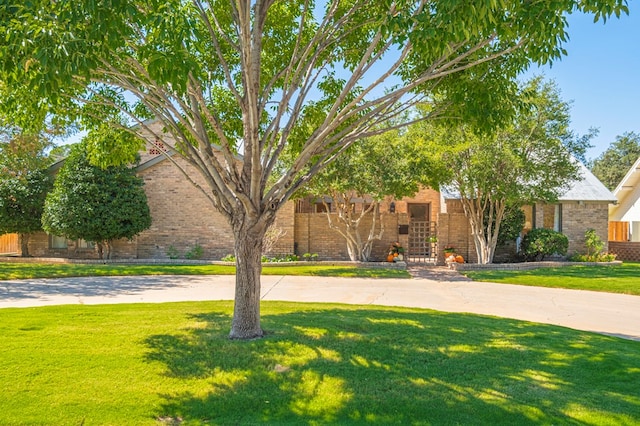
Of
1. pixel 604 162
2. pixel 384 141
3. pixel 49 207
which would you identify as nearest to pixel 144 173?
pixel 49 207

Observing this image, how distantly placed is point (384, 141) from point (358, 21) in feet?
32.8

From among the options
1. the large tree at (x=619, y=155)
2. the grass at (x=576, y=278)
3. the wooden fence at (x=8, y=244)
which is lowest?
the grass at (x=576, y=278)

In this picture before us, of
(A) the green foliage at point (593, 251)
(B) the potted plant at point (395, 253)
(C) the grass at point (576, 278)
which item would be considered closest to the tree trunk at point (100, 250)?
(B) the potted plant at point (395, 253)

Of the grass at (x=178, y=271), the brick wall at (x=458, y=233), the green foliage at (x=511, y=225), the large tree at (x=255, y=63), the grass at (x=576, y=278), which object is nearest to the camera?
the large tree at (x=255, y=63)

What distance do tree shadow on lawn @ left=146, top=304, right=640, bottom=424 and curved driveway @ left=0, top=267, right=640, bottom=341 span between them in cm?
225

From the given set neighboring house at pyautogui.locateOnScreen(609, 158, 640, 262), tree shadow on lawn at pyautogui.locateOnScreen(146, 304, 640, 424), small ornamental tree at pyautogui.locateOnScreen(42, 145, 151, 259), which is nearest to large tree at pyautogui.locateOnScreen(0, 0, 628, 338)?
tree shadow on lawn at pyautogui.locateOnScreen(146, 304, 640, 424)

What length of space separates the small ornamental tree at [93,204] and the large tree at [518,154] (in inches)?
444

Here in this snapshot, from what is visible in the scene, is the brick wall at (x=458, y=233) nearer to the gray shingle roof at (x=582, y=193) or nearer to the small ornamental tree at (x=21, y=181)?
the gray shingle roof at (x=582, y=193)

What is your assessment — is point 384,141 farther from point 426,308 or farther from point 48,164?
point 48,164

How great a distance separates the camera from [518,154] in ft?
58.5

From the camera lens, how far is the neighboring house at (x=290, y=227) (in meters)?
21.3

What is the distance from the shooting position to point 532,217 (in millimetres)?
22328

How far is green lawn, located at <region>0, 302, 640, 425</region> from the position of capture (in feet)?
15.5

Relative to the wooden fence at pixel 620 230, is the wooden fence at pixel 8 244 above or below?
below
